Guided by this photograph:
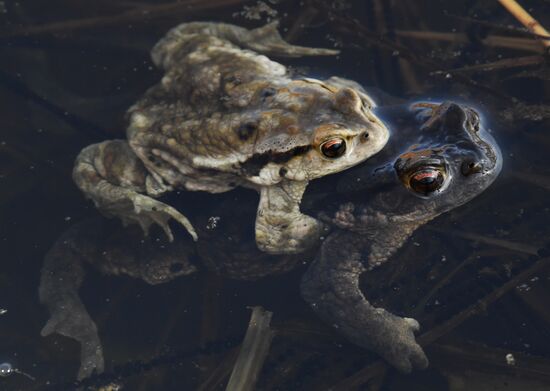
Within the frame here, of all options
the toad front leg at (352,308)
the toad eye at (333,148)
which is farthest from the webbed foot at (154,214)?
the toad eye at (333,148)

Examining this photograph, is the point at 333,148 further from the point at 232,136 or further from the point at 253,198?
the point at 253,198

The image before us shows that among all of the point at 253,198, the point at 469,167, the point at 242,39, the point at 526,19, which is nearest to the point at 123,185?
the point at 253,198

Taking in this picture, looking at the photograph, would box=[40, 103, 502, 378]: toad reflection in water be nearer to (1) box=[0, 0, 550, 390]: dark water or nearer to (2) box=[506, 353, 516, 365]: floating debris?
(1) box=[0, 0, 550, 390]: dark water

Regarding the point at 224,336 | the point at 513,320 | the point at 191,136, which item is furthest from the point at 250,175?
the point at 513,320

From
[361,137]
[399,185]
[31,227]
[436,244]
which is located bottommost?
[436,244]

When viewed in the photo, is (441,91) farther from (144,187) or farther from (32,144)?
(32,144)

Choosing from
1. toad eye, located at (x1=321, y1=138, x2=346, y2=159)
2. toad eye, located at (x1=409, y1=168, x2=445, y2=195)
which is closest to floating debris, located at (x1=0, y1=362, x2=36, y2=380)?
toad eye, located at (x1=321, y1=138, x2=346, y2=159)
